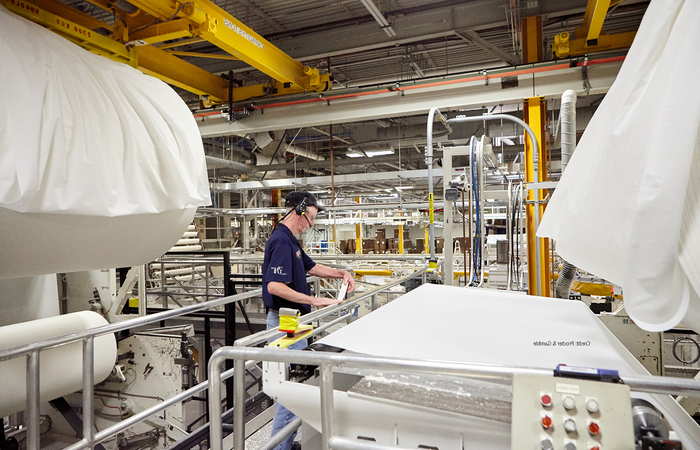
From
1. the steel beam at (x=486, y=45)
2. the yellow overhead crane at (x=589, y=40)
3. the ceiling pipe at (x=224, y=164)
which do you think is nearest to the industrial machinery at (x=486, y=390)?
the yellow overhead crane at (x=589, y=40)

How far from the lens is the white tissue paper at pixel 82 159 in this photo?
1592 mm

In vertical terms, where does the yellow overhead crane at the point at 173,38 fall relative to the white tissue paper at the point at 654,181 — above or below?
above

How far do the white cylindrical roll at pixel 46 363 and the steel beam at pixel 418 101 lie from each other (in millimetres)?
3249

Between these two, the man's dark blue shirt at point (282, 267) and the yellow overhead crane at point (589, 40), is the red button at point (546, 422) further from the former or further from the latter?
the yellow overhead crane at point (589, 40)

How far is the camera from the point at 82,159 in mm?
1785

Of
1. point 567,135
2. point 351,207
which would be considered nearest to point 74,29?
point 567,135

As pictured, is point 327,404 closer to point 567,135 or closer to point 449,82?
point 567,135

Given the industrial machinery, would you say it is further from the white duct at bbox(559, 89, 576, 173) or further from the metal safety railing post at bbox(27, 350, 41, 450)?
the white duct at bbox(559, 89, 576, 173)

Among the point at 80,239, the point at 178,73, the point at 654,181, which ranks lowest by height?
the point at 80,239

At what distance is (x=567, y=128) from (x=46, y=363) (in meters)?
4.46

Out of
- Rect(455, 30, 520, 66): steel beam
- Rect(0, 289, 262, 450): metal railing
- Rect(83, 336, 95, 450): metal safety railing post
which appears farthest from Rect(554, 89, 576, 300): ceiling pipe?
Rect(83, 336, 95, 450): metal safety railing post

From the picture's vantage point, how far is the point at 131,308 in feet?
16.8

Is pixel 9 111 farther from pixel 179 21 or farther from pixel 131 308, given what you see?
pixel 131 308

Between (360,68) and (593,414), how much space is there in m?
7.20
